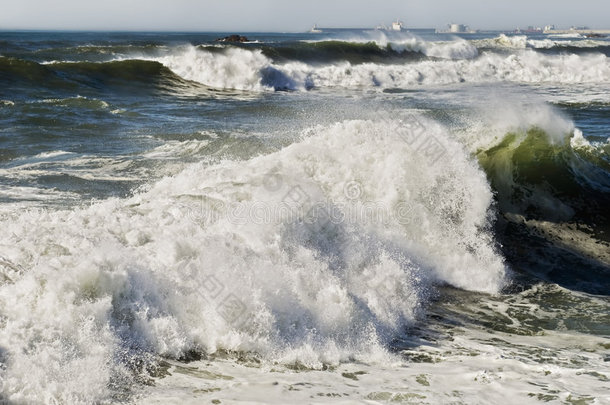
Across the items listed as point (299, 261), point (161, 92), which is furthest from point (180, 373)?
point (161, 92)

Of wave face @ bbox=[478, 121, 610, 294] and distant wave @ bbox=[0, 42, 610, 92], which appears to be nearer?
wave face @ bbox=[478, 121, 610, 294]

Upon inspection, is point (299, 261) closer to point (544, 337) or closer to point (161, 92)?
point (544, 337)

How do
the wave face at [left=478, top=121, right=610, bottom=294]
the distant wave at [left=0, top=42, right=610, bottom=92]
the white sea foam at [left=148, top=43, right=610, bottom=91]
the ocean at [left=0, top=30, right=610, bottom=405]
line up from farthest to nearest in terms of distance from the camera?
1. the white sea foam at [left=148, top=43, right=610, bottom=91]
2. the distant wave at [left=0, top=42, right=610, bottom=92]
3. the wave face at [left=478, top=121, right=610, bottom=294]
4. the ocean at [left=0, top=30, right=610, bottom=405]

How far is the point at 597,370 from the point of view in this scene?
4754mm

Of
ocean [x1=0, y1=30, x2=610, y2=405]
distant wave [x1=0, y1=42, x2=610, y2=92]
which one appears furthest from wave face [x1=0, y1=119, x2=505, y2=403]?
distant wave [x1=0, y1=42, x2=610, y2=92]

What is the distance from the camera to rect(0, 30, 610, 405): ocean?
4344mm

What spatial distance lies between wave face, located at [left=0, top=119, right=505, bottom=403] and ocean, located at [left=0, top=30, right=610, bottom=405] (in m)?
0.02

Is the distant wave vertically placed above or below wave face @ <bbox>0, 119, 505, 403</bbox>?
above

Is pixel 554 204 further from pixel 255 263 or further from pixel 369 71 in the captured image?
pixel 369 71

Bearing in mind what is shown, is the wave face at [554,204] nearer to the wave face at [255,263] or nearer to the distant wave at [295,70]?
the wave face at [255,263]

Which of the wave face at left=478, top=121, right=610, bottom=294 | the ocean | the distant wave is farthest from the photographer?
the distant wave

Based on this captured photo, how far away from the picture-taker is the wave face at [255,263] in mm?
4439

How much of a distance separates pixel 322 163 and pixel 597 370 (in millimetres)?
4171

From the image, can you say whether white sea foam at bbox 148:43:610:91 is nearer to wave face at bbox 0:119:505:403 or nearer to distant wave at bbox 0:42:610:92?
distant wave at bbox 0:42:610:92
